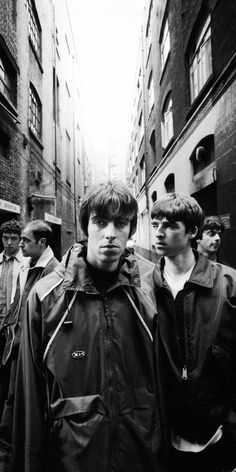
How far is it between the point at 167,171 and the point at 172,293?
379 inches

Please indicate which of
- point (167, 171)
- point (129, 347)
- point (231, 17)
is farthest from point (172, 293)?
point (167, 171)

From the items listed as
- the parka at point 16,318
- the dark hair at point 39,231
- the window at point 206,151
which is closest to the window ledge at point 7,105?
the window at point 206,151

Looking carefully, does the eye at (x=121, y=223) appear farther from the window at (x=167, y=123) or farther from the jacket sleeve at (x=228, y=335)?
the window at (x=167, y=123)

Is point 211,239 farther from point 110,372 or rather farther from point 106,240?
point 110,372

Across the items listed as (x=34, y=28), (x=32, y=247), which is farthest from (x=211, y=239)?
(x=34, y=28)

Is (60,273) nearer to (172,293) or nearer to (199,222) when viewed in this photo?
(172,293)

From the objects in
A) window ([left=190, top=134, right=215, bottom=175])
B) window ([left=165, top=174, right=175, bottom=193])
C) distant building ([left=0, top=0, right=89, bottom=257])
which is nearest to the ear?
distant building ([left=0, top=0, right=89, bottom=257])

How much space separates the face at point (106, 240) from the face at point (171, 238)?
0.54 meters

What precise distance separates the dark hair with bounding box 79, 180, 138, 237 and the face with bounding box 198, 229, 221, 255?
199cm

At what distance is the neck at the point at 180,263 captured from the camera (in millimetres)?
2020

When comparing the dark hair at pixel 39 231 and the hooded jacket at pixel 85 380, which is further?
the dark hair at pixel 39 231

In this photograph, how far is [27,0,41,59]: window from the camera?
10.0 metres

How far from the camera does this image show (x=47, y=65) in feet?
40.4

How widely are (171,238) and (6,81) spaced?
309 inches
